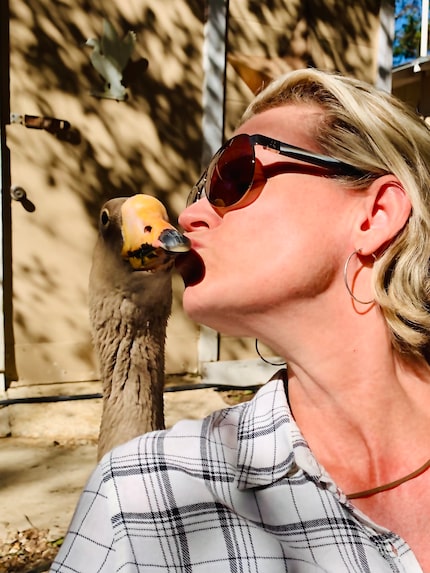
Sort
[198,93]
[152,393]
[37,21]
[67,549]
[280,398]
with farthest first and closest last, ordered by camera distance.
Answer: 1. [198,93]
2. [37,21]
3. [152,393]
4. [280,398]
5. [67,549]

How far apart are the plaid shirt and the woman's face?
294 mm

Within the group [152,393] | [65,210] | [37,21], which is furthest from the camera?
[65,210]

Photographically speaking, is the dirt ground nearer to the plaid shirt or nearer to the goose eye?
the goose eye

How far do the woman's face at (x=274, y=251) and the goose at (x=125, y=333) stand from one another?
108 cm

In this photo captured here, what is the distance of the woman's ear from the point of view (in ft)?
4.70

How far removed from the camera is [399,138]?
1452 millimetres

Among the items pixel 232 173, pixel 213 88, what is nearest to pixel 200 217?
pixel 232 173

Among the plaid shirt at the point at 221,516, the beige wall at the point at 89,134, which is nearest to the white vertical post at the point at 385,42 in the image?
the beige wall at the point at 89,134

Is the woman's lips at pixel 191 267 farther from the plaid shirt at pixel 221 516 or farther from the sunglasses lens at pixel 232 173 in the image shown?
the plaid shirt at pixel 221 516

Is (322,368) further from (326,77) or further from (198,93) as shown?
(198,93)

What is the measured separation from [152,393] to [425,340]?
1.59m

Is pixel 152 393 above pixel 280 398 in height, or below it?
below

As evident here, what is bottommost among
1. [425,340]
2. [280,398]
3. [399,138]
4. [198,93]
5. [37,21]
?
[280,398]

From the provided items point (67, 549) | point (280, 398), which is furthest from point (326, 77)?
point (67, 549)
